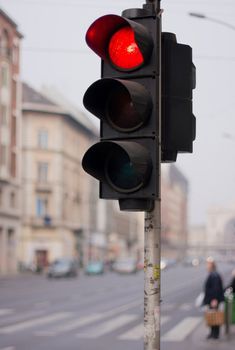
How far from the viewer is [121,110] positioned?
5219mm

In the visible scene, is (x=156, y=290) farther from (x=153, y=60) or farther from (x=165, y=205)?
(x=165, y=205)

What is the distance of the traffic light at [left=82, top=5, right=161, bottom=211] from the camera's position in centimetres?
497

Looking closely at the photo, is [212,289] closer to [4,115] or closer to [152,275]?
[152,275]

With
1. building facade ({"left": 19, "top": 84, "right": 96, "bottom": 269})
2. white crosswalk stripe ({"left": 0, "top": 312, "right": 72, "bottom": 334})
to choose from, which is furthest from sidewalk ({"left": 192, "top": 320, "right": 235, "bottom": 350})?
building facade ({"left": 19, "top": 84, "right": 96, "bottom": 269})

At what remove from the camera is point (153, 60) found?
516 cm

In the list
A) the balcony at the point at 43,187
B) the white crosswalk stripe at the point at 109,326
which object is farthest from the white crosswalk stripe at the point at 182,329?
the balcony at the point at 43,187

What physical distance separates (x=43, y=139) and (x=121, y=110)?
84.3m

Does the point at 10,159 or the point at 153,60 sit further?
the point at 10,159

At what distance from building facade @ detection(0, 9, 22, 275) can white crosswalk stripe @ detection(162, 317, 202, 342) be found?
43559 mm

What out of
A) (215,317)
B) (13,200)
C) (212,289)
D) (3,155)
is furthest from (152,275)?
(13,200)

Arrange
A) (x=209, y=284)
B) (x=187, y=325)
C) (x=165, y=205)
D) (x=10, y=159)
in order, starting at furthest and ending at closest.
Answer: (x=165, y=205)
(x=10, y=159)
(x=187, y=325)
(x=209, y=284)

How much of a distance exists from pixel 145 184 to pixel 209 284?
13614mm

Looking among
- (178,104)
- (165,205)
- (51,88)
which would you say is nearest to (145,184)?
(178,104)

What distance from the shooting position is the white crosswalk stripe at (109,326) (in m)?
19.5
